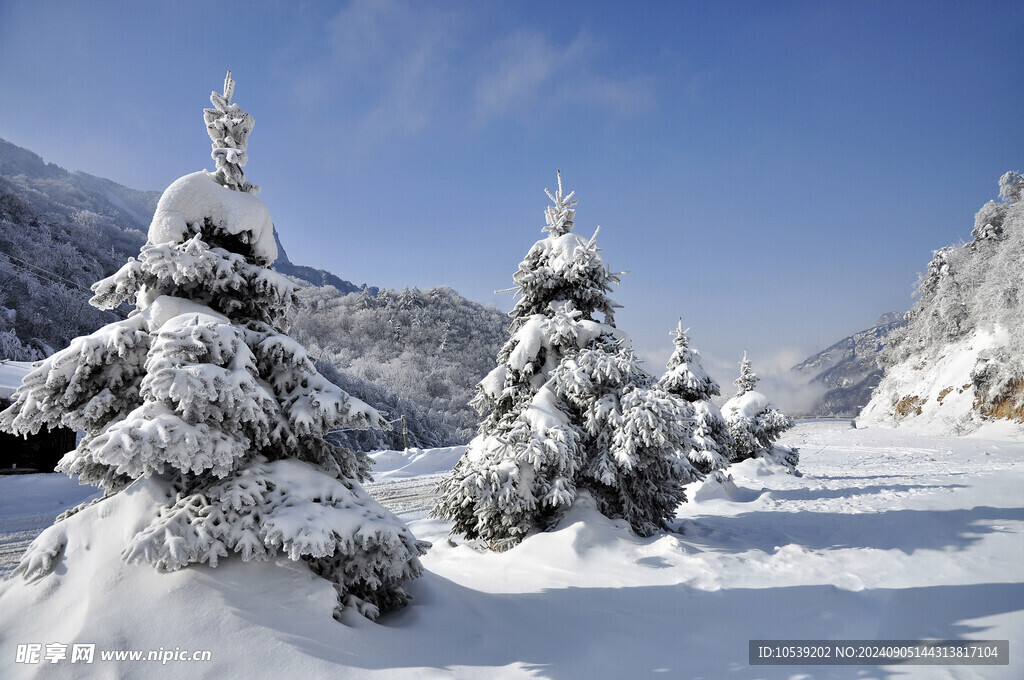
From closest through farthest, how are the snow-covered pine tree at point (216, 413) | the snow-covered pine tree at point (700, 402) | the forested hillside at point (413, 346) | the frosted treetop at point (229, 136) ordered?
the snow-covered pine tree at point (216, 413) < the frosted treetop at point (229, 136) < the snow-covered pine tree at point (700, 402) < the forested hillside at point (413, 346)

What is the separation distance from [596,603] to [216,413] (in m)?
4.74

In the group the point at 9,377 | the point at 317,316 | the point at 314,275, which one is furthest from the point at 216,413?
the point at 314,275

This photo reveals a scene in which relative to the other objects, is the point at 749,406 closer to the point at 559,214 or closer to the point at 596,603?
the point at 559,214

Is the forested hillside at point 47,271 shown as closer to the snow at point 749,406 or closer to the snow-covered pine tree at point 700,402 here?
the snow-covered pine tree at point 700,402

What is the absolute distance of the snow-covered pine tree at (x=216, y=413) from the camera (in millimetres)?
3680

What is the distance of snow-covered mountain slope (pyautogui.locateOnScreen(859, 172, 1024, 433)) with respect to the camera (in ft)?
82.2

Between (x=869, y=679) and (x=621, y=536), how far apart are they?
3770 mm

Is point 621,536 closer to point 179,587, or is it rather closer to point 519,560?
point 519,560

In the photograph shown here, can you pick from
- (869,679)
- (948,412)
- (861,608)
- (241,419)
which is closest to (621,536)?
(861,608)

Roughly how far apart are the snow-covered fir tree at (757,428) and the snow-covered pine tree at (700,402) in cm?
241

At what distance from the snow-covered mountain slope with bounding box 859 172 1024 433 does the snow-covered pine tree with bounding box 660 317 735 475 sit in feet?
64.0

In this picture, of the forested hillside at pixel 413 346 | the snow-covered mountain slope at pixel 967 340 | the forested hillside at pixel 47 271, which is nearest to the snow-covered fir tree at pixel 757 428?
the snow-covered mountain slope at pixel 967 340

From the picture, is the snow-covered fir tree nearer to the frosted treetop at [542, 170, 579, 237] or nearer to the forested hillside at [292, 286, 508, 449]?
the frosted treetop at [542, 170, 579, 237]

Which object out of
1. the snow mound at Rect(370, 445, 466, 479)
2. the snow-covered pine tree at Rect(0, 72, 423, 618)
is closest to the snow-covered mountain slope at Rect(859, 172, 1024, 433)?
the snow mound at Rect(370, 445, 466, 479)
